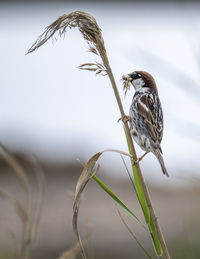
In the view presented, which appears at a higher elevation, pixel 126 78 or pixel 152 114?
pixel 126 78

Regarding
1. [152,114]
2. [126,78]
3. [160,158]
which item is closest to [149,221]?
[126,78]

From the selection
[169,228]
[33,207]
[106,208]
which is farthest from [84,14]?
[106,208]

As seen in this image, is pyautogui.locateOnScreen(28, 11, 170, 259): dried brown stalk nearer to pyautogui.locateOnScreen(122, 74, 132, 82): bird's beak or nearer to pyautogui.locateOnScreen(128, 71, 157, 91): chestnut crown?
pyautogui.locateOnScreen(122, 74, 132, 82): bird's beak

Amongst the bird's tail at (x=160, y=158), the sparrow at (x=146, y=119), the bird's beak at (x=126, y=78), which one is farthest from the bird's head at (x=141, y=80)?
the bird's beak at (x=126, y=78)

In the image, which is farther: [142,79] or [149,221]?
[142,79]

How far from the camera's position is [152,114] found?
291 centimetres

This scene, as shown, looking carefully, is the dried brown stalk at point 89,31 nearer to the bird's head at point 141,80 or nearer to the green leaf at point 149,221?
the green leaf at point 149,221

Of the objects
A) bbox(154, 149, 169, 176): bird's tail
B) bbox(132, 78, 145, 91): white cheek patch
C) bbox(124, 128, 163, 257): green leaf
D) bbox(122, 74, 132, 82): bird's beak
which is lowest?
bbox(154, 149, 169, 176): bird's tail

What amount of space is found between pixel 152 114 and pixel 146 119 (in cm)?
10

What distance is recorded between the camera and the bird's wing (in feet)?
9.33

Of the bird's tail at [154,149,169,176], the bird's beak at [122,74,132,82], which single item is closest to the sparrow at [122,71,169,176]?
the bird's tail at [154,149,169,176]

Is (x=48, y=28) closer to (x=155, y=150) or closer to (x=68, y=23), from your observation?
(x=68, y=23)

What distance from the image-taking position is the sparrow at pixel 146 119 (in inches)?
111

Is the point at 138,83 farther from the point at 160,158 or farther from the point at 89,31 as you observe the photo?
the point at 89,31
